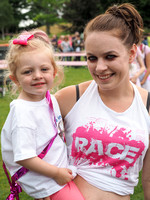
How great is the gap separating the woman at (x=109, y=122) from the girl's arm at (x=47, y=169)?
7.7 inches

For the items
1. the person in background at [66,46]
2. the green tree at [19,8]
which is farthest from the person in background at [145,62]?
the green tree at [19,8]

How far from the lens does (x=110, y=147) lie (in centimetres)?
205

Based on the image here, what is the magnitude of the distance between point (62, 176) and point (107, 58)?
0.90 m

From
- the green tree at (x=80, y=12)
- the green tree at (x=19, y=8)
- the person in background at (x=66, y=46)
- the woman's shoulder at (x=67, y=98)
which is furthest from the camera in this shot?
the green tree at (x=19, y=8)

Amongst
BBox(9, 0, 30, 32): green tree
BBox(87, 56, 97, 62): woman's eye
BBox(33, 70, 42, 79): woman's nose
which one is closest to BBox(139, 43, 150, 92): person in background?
BBox(87, 56, 97, 62): woman's eye

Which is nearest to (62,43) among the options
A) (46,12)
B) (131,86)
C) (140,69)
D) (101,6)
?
(140,69)

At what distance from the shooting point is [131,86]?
91.6 inches

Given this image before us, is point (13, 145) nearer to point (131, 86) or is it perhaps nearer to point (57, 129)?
point (57, 129)

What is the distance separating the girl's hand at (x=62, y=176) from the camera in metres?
1.95

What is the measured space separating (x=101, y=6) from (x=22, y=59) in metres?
44.0

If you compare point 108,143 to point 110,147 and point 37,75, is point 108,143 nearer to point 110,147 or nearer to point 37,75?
point 110,147

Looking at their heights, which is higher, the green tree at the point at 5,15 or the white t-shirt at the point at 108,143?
the green tree at the point at 5,15

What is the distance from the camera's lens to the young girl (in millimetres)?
1850

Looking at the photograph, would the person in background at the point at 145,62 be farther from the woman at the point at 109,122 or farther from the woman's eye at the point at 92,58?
the woman's eye at the point at 92,58
